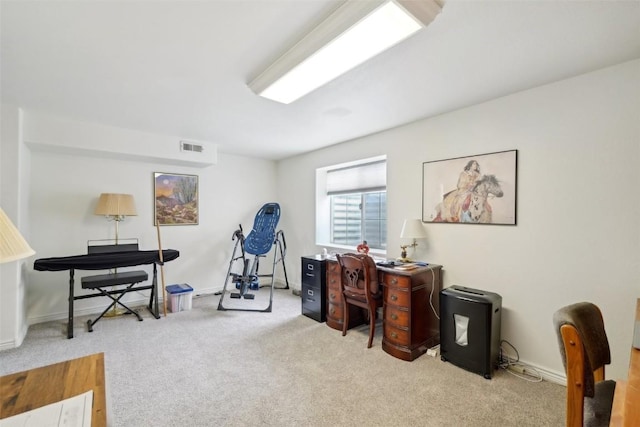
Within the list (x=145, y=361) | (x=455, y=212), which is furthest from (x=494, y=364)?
(x=145, y=361)

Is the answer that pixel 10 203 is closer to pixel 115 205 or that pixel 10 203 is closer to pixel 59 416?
pixel 115 205

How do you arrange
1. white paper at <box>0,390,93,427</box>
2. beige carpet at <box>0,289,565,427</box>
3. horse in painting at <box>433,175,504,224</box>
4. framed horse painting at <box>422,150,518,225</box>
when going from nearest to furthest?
1. white paper at <box>0,390,93,427</box>
2. beige carpet at <box>0,289,565,427</box>
3. framed horse painting at <box>422,150,518,225</box>
4. horse in painting at <box>433,175,504,224</box>

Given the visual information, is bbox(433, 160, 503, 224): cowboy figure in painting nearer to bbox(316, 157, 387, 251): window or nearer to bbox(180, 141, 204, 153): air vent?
bbox(316, 157, 387, 251): window

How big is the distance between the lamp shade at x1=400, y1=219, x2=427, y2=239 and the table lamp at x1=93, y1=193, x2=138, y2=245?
11.3 feet

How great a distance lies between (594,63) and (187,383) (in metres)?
3.88

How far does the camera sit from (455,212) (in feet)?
9.73

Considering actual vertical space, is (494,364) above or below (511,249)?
below

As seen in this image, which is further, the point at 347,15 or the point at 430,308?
the point at 430,308

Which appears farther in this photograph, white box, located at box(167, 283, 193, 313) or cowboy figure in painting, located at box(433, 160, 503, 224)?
white box, located at box(167, 283, 193, 313)

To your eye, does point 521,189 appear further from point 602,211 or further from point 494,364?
point 494,364

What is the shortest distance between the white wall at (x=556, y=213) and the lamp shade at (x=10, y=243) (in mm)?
3099

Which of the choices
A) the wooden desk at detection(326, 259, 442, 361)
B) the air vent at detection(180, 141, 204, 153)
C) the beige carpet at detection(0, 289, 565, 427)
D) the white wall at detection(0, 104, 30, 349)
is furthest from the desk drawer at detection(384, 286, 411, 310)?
the white wall at detection(0, 104, 30, 349)

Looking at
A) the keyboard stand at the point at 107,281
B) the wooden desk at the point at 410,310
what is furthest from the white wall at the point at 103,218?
the wooden desk at the point at 410,310

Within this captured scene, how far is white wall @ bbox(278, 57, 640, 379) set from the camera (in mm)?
2059
